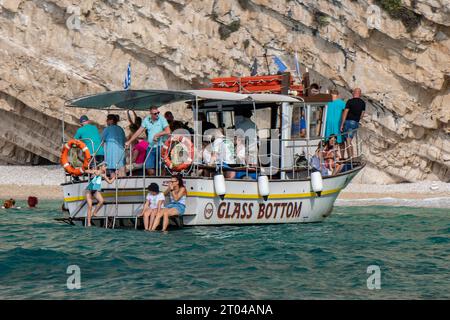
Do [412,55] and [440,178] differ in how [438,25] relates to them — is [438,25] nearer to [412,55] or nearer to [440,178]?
[412,55]

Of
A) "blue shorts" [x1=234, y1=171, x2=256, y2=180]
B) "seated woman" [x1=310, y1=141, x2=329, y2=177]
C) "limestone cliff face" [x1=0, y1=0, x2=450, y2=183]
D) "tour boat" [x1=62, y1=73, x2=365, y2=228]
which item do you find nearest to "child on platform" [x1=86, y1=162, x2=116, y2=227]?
"tour boat" [x1=62, y1=73, x2=365, y2=228]

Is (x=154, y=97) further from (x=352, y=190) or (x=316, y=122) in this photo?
(x=352, y=190)

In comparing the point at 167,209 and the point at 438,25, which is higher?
the point at 438,25

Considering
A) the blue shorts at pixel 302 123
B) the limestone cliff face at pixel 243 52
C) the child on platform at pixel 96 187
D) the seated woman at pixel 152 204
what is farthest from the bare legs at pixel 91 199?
the limestone cliff face at pixel 243 52

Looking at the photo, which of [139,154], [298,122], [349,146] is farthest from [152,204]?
[349,146]

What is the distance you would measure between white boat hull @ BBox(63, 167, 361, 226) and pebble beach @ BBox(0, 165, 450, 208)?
1031 centimetres

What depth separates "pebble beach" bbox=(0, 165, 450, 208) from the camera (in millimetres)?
31034

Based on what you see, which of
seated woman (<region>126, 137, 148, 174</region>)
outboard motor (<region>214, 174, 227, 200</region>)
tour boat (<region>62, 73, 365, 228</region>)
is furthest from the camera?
seated woman (<region>126, 137, 148, 174</region>)

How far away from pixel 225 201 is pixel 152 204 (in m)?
1.70

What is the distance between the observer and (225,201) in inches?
755

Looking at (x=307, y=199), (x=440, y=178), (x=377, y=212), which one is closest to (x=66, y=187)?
(x=307, y=199)

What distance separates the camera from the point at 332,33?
34750mm

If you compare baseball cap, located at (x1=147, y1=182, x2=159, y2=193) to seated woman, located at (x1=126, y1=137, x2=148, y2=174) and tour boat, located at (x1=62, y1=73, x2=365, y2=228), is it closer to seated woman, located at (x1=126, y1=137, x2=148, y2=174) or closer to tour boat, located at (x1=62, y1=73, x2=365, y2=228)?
tour boat, located at (x1=62, y1=73, x2=365, y2=228)

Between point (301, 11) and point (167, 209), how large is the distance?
18.5 metres
